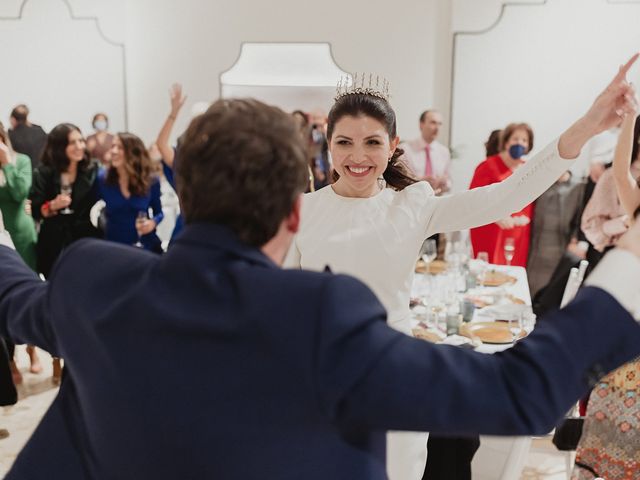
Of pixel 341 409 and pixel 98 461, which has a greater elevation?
pixel 341 409

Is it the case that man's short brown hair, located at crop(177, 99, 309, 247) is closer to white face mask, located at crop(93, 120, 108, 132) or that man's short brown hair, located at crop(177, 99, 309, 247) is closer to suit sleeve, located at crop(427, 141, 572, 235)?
suit sleeve, located at crop(427, 141, 572, 235)

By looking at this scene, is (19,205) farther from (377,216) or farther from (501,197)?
(501,197)

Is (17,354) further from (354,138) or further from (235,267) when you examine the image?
(235,267)

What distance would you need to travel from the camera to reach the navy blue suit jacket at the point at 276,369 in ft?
2.26

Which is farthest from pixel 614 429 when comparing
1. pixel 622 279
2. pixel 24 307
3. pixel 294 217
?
pixel 24 307

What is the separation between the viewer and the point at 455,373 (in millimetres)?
695

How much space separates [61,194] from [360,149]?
315 centimetres

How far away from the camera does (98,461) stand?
825mm

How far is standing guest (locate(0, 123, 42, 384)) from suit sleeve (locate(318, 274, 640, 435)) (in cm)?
382

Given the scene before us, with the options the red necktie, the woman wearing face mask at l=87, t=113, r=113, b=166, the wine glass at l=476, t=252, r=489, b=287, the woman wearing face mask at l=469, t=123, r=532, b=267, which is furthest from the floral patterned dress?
the woman wearing face mask at l=87, t=113, r=113, b=166

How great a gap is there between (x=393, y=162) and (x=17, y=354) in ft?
11.6

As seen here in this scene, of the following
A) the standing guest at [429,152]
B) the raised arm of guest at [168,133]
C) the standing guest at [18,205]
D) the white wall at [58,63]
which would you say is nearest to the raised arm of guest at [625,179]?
the raised arm of guest at [168,133]

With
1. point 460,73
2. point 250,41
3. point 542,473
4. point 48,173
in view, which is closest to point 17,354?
point 48,173

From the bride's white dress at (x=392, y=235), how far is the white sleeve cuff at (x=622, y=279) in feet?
2.89
